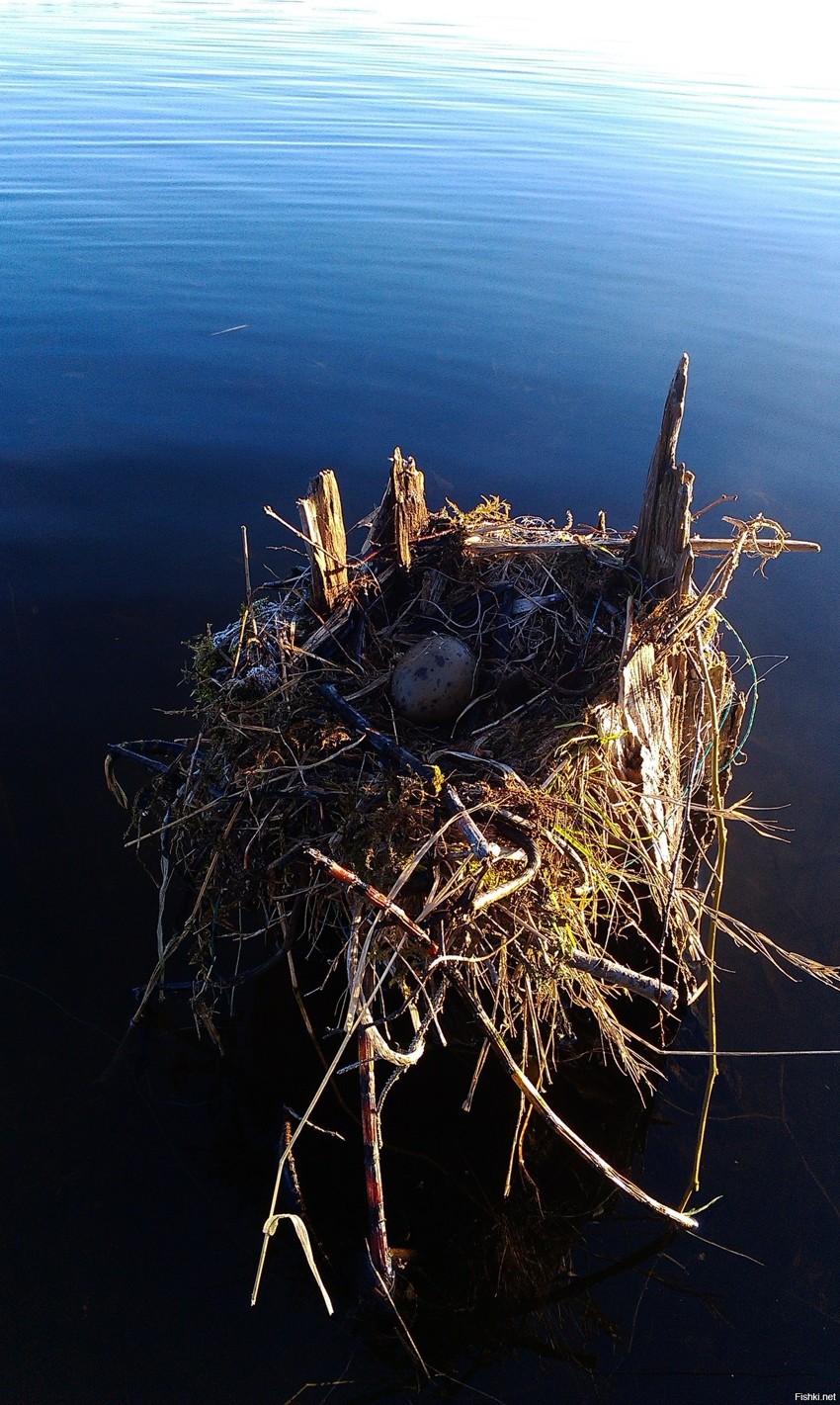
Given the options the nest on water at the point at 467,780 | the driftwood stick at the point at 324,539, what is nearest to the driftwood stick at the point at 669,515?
the nest on water at the point at 467,780

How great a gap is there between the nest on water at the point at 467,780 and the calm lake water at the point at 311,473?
1.45 feet

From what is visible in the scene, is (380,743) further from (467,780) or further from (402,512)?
(402,512)

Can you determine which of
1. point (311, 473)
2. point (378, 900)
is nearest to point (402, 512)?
point (378, 900)

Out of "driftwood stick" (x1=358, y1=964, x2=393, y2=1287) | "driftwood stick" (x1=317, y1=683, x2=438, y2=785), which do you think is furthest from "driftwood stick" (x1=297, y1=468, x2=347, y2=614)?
"driftwood stick" (x1=358, y1=964, x2=393, y2=1287)

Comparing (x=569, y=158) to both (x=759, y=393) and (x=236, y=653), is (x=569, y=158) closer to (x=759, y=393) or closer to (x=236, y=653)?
(x=759, y=393)

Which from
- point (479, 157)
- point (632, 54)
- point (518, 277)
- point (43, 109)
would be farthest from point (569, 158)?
point (632, 54)

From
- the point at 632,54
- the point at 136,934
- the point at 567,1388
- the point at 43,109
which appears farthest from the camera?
the point at 632,54

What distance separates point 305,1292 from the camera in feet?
11.8

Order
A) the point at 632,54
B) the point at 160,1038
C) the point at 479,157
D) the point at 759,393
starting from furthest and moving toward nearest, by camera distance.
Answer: the point at 632,54
the point at 479,157
the point at 759,393
the point at 160,1038

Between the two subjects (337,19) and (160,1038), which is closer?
(160,1038)

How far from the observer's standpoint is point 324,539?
4117mm

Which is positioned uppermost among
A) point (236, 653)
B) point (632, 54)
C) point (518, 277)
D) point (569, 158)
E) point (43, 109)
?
point (632, 54)

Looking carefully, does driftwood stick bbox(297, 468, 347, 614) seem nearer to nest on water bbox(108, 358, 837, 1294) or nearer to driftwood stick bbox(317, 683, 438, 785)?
nest on water bbox(108, 358, 837, 1294)

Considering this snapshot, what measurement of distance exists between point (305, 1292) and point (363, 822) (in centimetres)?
189
